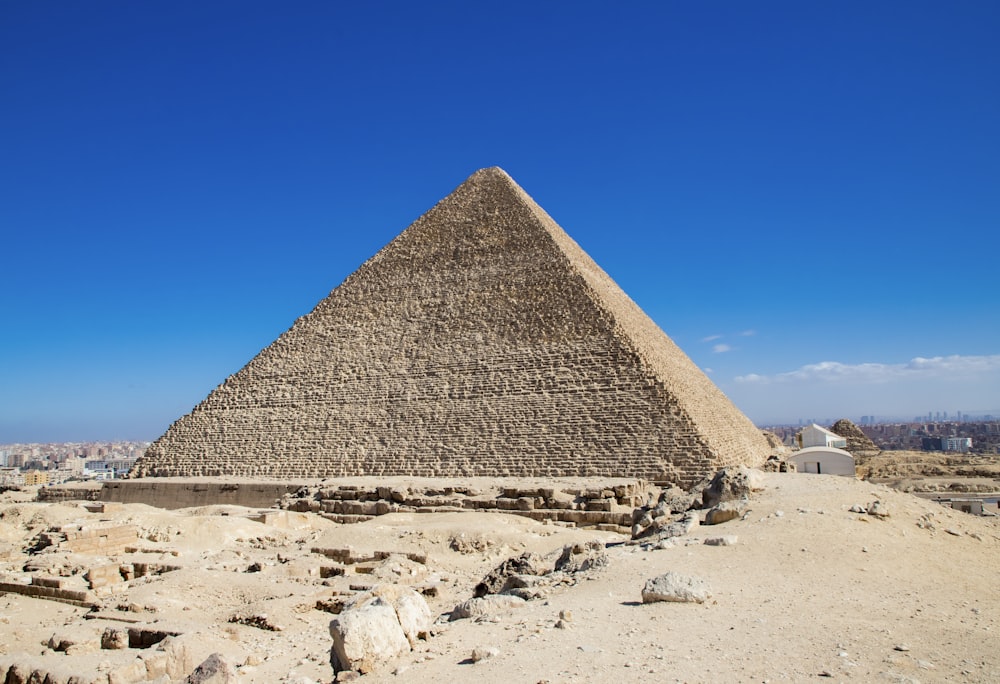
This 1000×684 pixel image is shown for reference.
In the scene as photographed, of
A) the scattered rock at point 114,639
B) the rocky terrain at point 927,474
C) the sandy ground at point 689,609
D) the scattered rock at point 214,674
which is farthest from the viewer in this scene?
the rocky terrain at point 927,474

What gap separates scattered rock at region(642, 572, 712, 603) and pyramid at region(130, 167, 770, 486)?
39.3ft

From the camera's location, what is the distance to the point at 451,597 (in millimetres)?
8039

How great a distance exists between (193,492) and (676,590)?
1935 centimetres

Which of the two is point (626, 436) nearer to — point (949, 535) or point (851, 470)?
point (851, 470)

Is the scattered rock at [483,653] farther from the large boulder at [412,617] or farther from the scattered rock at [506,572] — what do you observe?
the scattered rock at [506,572]

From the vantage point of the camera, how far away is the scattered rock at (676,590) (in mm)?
5305

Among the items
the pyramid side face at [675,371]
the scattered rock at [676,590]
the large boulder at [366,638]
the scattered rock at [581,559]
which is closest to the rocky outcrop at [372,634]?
the large boulder at [366,638]

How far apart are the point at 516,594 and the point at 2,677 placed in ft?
13.1

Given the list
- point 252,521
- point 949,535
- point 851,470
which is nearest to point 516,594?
point 949,535

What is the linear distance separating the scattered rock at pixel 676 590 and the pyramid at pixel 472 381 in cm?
1197

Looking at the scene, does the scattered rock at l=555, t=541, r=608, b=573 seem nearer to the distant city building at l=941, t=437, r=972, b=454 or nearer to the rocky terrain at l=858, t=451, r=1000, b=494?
the rocky terrain at l=858, t=451, r=1000, b=494

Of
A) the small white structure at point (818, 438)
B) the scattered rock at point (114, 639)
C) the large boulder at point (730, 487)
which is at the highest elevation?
the small white structure at point (818, 438)

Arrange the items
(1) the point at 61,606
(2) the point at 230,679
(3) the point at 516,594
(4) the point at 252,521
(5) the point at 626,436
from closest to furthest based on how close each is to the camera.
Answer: (2) the point at 230,679 < (3) the point at 516,594 < (1) the point at 61,606 < (4) the point at 252,521 < (5) the point at 626,436

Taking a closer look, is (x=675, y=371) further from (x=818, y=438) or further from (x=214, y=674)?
(x=214, y=674)
